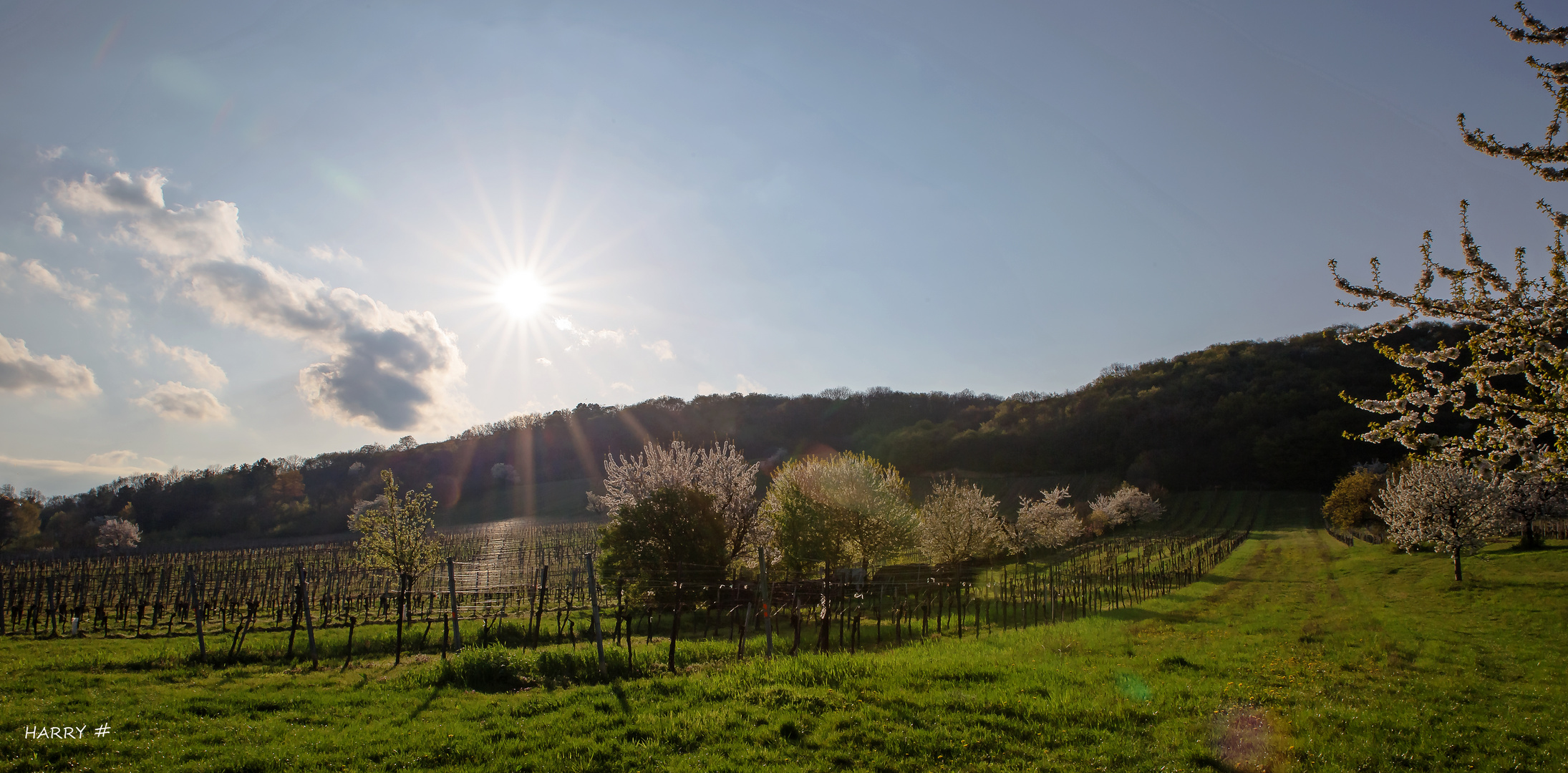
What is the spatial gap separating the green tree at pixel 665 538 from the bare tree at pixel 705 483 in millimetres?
749

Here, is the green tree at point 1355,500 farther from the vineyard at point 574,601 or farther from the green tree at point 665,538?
the green tree at point 665,538

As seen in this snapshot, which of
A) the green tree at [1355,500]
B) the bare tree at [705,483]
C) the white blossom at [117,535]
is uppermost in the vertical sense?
the bare tree at [705,483]

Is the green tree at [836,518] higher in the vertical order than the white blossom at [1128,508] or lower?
higher

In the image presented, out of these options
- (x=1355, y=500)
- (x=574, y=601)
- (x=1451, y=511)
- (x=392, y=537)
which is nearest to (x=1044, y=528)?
(x=1355, y=500)

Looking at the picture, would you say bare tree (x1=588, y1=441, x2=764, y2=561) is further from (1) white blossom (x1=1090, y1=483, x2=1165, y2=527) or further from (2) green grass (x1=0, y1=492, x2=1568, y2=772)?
(1) white blossom (x1=1090, y1=483, x2=1165, y2=527)

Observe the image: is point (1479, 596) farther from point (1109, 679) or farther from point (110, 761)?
point (110, 761)

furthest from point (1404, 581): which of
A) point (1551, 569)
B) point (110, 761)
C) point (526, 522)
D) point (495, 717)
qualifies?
point (526, 522)

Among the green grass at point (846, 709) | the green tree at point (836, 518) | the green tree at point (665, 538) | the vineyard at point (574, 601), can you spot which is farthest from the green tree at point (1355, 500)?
the green tree at point (665, 538)

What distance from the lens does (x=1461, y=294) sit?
7.72 meters

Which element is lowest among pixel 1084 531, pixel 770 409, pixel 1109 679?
pixel 1084 531

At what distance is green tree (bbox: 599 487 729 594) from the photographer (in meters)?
26.3

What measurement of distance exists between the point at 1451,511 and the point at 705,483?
34.9 metres

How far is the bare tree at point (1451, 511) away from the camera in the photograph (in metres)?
29.7

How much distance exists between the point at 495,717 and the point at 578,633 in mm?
14647
